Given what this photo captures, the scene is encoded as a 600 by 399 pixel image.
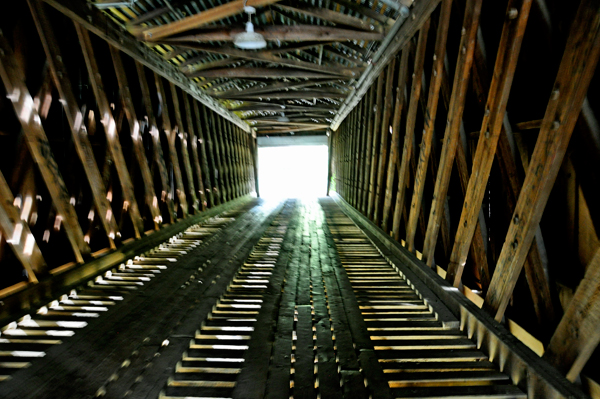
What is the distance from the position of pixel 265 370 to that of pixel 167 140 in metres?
5.63

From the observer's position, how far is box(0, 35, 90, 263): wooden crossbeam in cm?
308

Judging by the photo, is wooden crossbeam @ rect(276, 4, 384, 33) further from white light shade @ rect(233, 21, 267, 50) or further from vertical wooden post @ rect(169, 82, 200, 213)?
vertical wooden post @ rect(169, 82, 200, 213)

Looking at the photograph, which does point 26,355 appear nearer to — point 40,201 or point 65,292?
point 65,292

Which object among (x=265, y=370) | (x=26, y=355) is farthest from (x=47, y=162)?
(x=265, y=370)

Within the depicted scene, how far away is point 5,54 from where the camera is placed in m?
3.05

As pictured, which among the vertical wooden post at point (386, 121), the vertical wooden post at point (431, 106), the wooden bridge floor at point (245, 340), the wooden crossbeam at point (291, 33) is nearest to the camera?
the wooden bridge floor at point (245, 340)

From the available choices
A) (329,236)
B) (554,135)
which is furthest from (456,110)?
(329,236)

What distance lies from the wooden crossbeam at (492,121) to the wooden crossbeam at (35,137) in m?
3.94

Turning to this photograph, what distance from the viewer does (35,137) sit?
10.8 feet

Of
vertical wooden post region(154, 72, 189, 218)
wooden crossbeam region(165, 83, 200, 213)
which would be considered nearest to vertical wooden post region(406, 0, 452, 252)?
vertical wooden post region(154, 72, 189, 218)

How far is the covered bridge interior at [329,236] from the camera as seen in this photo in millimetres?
2002

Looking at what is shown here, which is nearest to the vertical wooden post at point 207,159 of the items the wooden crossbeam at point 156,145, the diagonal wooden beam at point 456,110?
the wooden crossbeam at point 156,145

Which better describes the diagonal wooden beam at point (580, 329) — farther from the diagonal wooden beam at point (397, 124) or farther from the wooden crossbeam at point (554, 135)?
the diagonal wooden beam at point (397, 124)

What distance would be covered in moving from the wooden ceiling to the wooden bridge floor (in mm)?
3346
